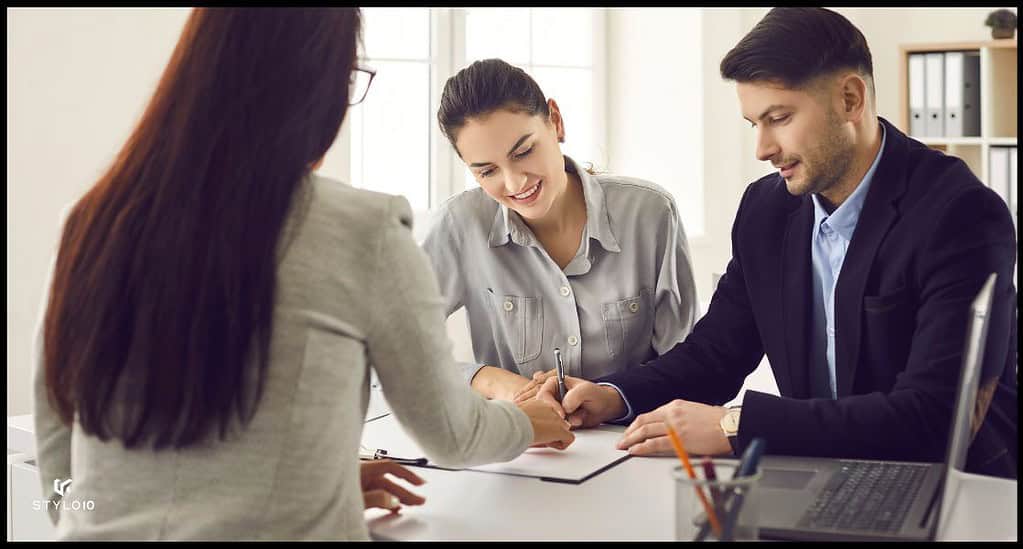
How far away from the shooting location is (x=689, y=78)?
4473mm

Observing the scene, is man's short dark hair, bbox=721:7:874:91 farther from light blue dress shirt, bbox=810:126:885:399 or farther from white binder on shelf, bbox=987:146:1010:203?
white binder on shelf, bbox=987:146:1010:203

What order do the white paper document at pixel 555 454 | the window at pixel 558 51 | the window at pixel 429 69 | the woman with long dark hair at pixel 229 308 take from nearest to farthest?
the woman with long dark hair at pixel 229 308 < the white paper document at pixel 555 454 < the window at pixel 429 69 < the window at pixel 558 51

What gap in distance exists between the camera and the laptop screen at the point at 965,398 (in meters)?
1.08

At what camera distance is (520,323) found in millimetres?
2162

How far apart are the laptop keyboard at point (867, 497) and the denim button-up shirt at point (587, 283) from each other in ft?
2.58

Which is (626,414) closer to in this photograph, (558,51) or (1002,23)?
(558,51)

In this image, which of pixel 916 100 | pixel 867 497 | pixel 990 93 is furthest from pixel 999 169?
pixel 867 497

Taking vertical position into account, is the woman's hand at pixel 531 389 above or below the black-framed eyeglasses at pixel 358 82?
below

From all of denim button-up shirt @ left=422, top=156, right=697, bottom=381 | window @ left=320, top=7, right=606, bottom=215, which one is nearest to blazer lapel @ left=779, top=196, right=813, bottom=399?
denim button-up shirt @ left=422, top=156, right=697, bottom=381

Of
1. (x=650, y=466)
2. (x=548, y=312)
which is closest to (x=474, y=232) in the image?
(x=548, y=312)

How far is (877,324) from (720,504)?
0.72m

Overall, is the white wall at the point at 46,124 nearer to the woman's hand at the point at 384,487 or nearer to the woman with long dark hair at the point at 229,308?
→ the woman's hand at the point at 384,487

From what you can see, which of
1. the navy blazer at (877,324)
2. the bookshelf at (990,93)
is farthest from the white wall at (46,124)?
the bookshelf at (990,93)

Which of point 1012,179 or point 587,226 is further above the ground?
point 1012,179
